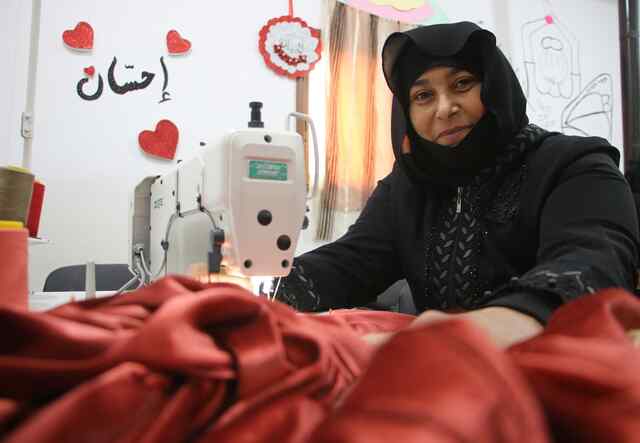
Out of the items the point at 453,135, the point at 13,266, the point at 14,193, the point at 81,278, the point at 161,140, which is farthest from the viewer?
the point at 161,140

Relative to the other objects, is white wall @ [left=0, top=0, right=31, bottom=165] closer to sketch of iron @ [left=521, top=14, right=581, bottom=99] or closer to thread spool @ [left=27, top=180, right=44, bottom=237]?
thread spool @ [left=27, top=180, right=44, bottom=237]

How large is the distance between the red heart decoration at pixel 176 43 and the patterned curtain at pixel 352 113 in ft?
2.50

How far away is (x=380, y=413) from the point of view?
26 centimetres

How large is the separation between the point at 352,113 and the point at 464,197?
1.74 metres

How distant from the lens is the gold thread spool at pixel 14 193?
98cm

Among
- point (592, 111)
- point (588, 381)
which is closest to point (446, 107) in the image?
point (588, 381)

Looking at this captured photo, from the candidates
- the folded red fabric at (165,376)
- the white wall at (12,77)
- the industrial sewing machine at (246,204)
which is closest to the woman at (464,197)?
the industrial sewing machine at (246,204)

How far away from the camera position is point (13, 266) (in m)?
0.83

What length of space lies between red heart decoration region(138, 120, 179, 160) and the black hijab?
1542 millimetres

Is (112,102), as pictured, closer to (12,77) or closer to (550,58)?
(12,77)

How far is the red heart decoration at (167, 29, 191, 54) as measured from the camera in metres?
2.67

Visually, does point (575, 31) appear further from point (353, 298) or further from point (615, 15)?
point (353, 298)

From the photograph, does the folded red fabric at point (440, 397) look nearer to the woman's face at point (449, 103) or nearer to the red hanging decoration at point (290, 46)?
the woman's face at point (449, 103)

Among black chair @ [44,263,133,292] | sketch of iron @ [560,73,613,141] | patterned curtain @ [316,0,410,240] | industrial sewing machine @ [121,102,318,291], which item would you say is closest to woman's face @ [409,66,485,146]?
industrial sewing machine @ [121,102,318,291]
